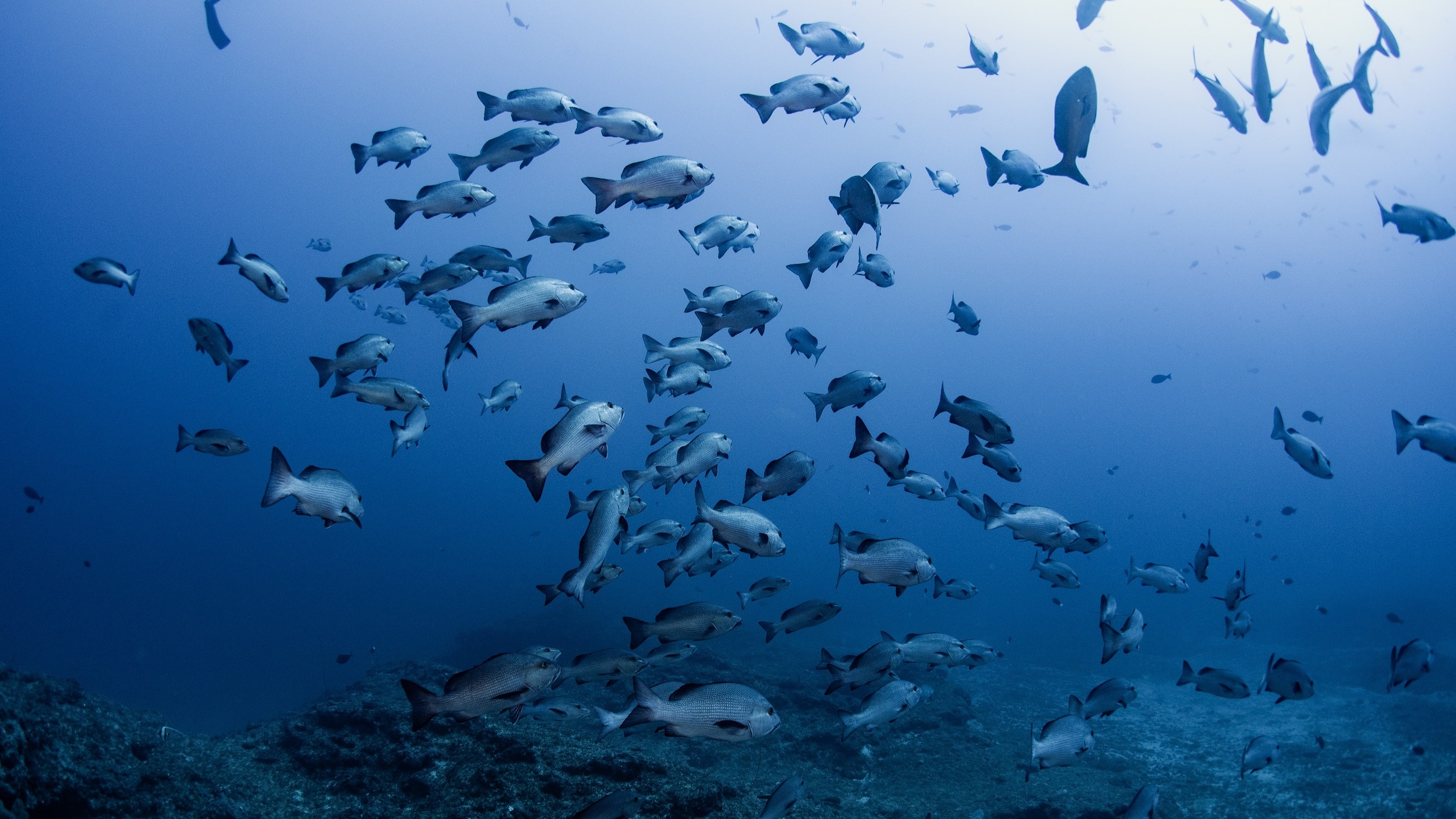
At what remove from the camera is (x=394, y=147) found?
256 inches

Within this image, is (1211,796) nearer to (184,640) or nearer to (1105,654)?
(1105,654)

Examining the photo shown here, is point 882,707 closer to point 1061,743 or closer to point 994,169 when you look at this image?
point 1061,743

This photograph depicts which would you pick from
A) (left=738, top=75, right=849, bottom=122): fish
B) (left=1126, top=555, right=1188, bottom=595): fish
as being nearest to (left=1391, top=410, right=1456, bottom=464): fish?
(left=1126, top=555, right=1188, bottom=595): fish

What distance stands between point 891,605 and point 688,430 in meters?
53.2

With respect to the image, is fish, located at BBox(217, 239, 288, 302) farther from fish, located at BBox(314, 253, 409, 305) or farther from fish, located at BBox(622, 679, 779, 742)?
fish, located at BBox(622, 679, 779, 742)

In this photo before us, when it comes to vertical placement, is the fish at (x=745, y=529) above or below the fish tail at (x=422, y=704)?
above

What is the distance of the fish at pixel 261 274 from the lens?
618 cm

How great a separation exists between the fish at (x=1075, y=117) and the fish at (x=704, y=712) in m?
4.34

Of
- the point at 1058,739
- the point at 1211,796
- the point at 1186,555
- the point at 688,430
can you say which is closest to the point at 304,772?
the point at 688,430

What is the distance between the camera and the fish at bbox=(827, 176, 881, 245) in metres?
5.16

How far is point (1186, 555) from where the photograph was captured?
12106cm

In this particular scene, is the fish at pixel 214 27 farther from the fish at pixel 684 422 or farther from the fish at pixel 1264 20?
the fish at pixel 1264 20

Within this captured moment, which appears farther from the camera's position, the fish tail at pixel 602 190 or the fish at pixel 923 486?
the fish at pixel 923 486

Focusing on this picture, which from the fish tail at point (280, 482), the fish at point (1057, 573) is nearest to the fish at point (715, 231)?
the fish tail at point (280, 482)
